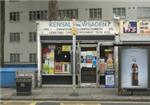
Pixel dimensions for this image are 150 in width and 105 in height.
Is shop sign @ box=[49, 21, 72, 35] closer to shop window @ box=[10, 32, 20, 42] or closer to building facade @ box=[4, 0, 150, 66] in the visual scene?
building facade @ box=[4, 0, 150, 66]

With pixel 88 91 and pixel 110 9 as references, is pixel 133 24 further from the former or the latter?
pixel 110 9

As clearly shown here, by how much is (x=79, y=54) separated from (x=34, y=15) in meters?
41.1

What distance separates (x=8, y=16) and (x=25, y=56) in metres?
5.99

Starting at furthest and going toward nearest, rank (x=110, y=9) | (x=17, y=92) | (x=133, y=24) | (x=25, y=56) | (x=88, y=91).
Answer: (x=25, y=56)
(x=110, y=9)
(x=133, y=24)
(x=88, y=91)
(x=17, y=92)

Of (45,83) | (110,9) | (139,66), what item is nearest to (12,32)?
(110,9)

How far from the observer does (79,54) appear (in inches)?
1021

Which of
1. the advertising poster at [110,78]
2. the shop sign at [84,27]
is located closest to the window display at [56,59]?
the shop sign at [84,27]

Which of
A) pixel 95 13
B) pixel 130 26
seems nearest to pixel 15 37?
pixel 95 13

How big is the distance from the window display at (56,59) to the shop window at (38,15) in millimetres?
38938

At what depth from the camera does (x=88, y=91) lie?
931 inches

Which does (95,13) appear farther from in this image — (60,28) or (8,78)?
(8,78)

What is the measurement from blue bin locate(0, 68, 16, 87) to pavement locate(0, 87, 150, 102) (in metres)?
0.79

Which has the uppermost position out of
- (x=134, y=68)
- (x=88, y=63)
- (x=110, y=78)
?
(x=88, y=63)

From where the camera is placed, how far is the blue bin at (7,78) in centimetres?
2541
